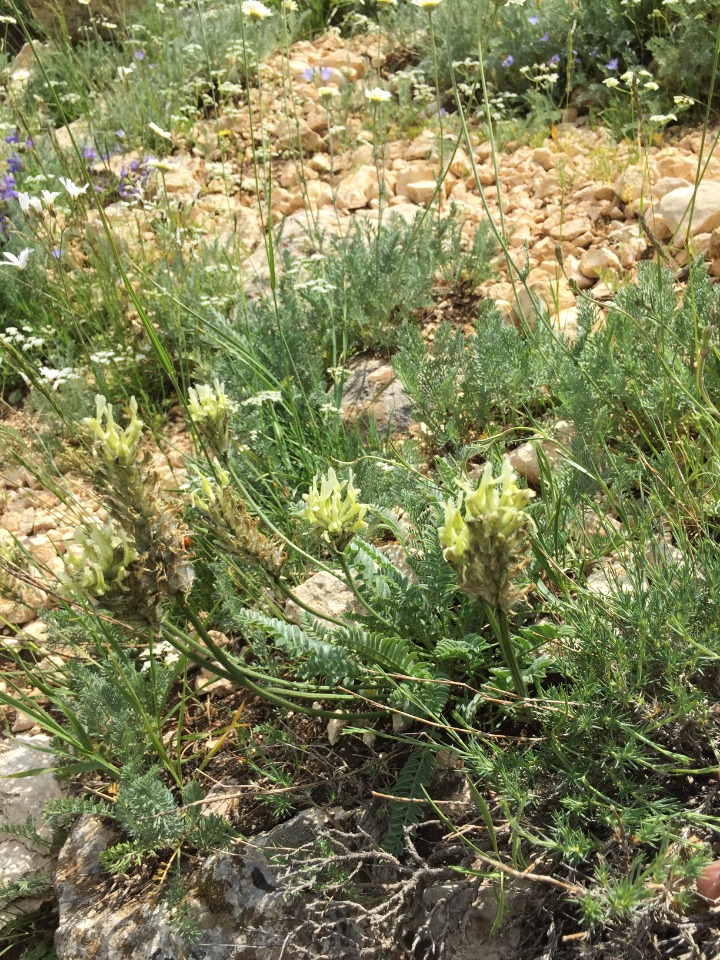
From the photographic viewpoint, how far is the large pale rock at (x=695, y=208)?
3.12 metres

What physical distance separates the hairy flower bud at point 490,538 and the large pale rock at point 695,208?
2223mm

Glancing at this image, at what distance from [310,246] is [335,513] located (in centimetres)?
255

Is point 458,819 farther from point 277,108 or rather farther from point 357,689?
point 277,108

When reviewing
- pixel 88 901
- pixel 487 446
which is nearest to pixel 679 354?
pixel 487 446

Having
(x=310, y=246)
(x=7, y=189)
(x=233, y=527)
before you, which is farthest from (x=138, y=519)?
(x=7, y=189)

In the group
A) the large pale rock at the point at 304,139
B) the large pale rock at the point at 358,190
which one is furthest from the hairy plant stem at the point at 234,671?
the large pale rock at the point at 304,139

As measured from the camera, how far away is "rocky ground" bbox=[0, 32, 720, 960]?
1.74m

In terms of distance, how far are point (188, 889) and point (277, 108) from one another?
438 centimetres

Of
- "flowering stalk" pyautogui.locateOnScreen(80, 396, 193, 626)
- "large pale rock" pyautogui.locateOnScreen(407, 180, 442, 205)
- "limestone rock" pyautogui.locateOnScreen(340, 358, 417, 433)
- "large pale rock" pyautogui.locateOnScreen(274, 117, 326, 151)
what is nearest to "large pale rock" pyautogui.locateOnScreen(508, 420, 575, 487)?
"limestone rock" pyautogui.locateOnScreen(340, 358, 417, 433)

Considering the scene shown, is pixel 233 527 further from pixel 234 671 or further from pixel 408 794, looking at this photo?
pixel 408 794

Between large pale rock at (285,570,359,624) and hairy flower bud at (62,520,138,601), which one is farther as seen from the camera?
large pale rock at (285,570,359,624)

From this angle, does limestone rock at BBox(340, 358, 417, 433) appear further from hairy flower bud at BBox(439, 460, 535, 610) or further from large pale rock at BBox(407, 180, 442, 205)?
hairy flower bud at BBox(439, 460, 535, 610)

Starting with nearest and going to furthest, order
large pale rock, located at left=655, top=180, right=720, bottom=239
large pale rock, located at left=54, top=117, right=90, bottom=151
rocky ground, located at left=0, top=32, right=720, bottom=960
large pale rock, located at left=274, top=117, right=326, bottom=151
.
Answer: rocky ground, located at left=0, top=32, right=720, bottom=960, large pale rock, located at left=655, top=180, right=720, bottom=239, large pale rock, located at left=274, top=117, right=326, bottom=151, large pale rock, located at left=54, top=117, right=90, bottom=151

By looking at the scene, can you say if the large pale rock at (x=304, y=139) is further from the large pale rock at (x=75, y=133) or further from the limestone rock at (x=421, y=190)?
the large pale rock at (x=75, y=133)
